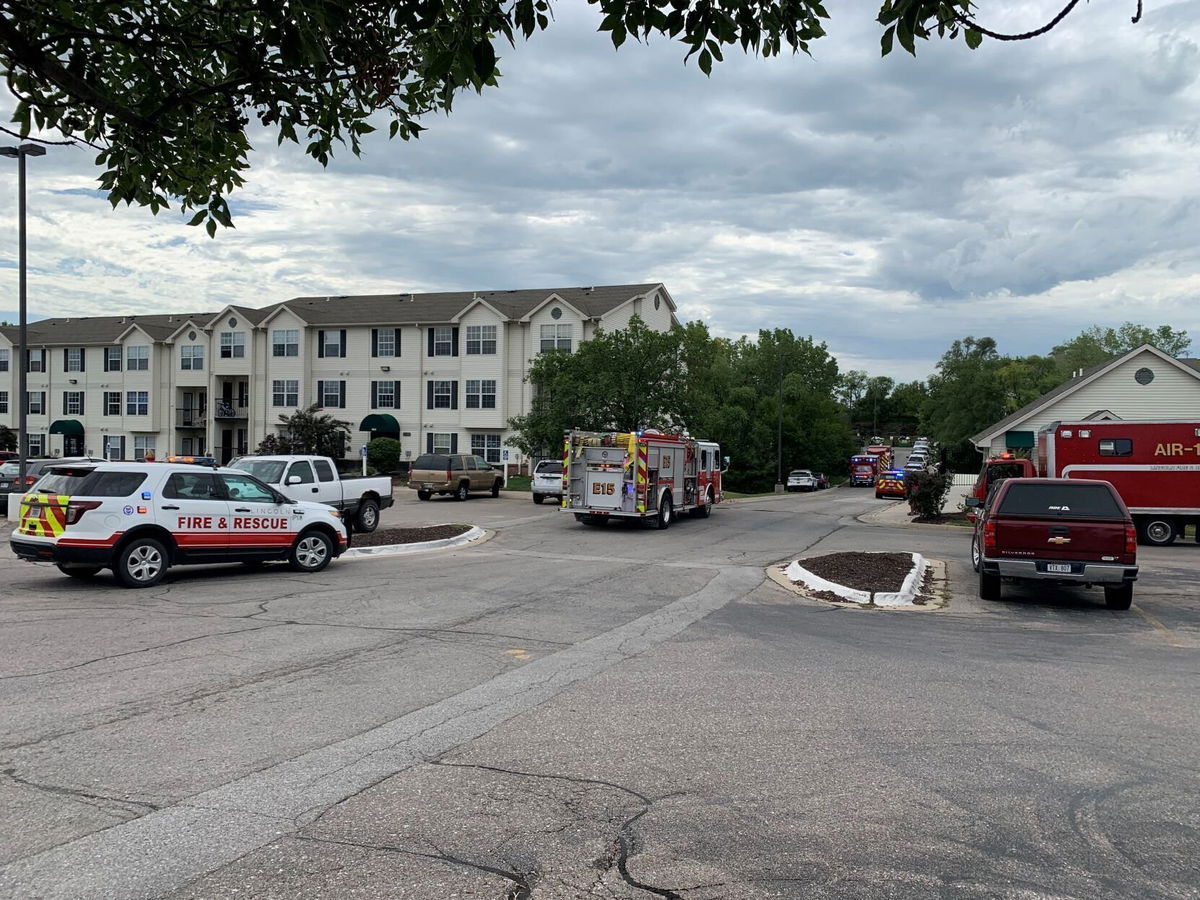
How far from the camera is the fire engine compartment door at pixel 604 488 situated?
989 inches

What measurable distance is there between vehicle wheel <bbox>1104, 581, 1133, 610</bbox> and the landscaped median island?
222 cm

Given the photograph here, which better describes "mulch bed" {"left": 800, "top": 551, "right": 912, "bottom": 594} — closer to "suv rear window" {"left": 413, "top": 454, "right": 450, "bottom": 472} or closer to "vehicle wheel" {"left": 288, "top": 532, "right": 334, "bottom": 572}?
"vehicle wheel" {"left": 288, "top": 532, "right": 334, "bottom": 572}

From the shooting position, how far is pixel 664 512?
2641 cm

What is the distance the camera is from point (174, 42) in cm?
644

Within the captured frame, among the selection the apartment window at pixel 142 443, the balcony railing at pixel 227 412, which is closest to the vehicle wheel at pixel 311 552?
the balcony railing at pixel 227 412

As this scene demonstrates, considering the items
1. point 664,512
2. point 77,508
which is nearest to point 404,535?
point 664,512

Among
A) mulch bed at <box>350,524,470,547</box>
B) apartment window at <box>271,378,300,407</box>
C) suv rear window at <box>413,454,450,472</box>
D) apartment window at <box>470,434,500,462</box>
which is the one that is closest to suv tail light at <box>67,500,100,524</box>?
mulch bed at <box>350,524,470,547</box>

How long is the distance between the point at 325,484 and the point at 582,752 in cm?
1729

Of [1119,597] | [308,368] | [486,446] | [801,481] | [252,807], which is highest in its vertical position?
[308,368]

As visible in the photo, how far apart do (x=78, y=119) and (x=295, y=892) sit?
561cm

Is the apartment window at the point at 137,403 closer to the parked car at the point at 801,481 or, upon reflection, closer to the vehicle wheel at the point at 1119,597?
the parked car at the point at 801,481

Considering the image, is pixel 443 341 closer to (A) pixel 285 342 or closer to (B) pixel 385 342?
(B) pixel 385 342

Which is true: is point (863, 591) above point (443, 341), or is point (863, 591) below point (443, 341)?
below

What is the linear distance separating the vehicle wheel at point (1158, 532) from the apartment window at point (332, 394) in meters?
42.3
